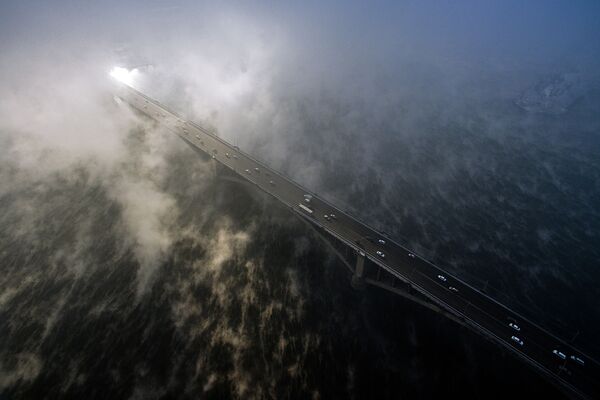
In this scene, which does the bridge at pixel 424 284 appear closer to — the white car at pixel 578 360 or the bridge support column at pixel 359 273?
the bridge support column at pixel 359 273

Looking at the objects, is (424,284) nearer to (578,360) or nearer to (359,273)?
(359,273)

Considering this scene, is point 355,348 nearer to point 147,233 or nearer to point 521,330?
point 521,330

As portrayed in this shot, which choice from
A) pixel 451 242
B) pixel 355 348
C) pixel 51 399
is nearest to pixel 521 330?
pixel 355 348

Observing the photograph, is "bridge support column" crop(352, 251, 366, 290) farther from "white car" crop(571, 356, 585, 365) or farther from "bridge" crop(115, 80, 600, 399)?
"white car" crop(571, 356, 585, 365)

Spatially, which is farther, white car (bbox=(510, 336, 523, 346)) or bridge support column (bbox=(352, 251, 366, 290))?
bridge support column (bbox=(352, 251, 366, 290))

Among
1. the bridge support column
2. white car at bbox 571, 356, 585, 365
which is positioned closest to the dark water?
the bridge support column

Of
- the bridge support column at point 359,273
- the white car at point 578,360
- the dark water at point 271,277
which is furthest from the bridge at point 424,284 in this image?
the dark water at point 271,277

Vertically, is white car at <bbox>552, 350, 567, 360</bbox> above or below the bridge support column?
below
